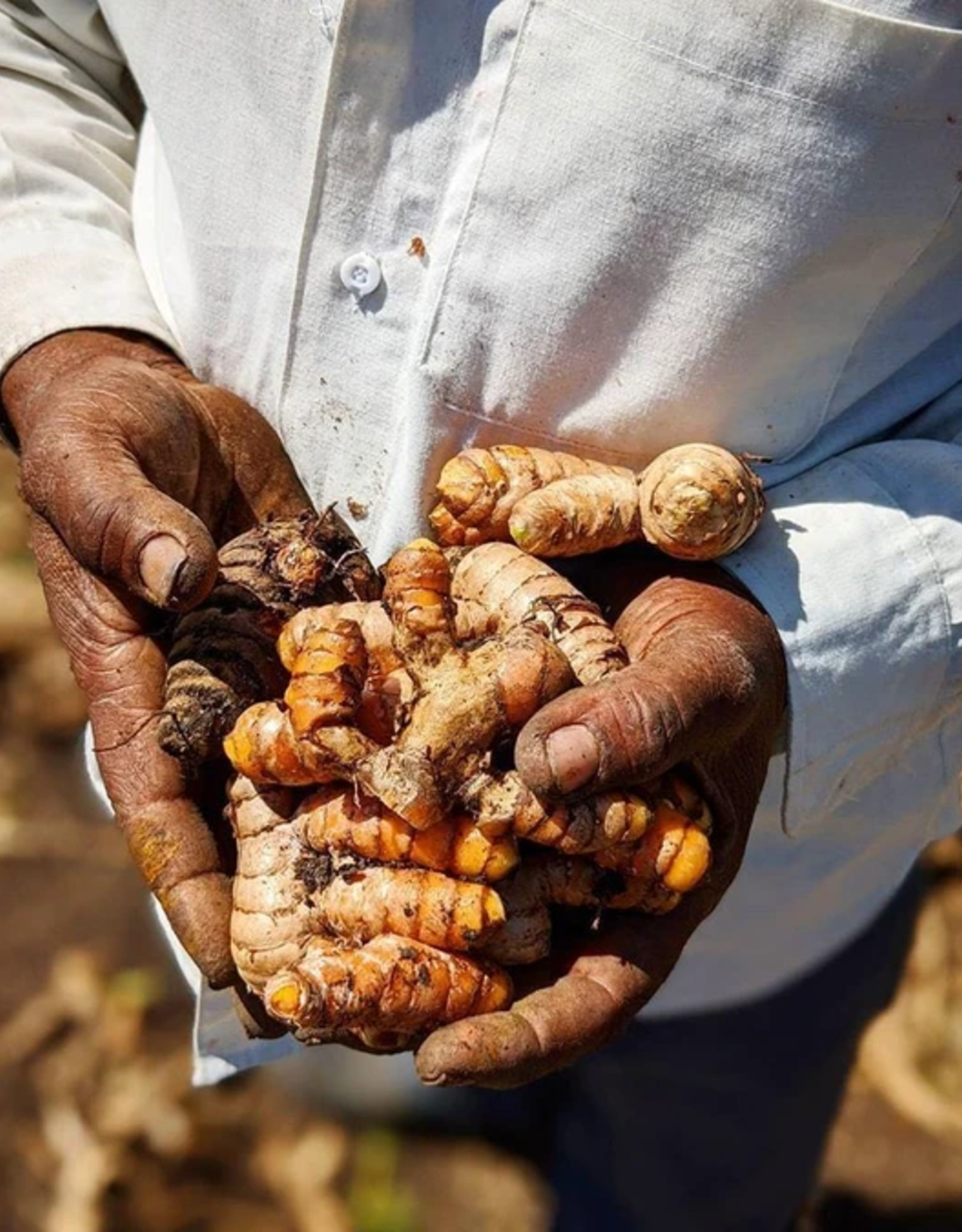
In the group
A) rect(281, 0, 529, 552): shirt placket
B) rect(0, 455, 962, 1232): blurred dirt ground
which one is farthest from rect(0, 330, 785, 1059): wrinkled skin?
rect(0, 455, 962, 1232): blurred dirt ground

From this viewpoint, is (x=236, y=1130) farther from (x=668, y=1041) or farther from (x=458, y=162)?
(x=458, y=162)

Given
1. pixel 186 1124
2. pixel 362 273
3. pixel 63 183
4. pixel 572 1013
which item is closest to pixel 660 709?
pixel 572 1013

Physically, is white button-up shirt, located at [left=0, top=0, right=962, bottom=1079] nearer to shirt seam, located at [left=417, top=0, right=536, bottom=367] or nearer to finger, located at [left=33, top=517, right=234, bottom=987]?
shirt seam, located at [left=417, top=0, right=536, bottom=367]

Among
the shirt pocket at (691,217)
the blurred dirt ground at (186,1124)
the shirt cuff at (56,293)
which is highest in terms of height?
the shirt pocket at (691,217)

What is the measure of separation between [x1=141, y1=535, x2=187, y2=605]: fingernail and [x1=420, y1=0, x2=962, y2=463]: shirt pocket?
39 centimetres

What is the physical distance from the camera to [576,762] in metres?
1.39

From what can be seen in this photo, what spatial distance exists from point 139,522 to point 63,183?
694mm

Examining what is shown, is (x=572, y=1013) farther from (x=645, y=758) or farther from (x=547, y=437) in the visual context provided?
(x=547, y=437)

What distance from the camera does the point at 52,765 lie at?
3998 millimetres

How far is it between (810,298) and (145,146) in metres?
0.99

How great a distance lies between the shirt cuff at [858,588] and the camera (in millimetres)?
1737

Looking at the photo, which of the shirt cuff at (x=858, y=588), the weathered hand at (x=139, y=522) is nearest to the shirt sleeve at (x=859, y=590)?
the shirt cuff at (x=858, y=588)

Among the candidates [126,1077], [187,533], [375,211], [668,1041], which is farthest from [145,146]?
[126,1077]

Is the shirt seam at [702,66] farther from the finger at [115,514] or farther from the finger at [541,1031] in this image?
the finger at [541,1031]
